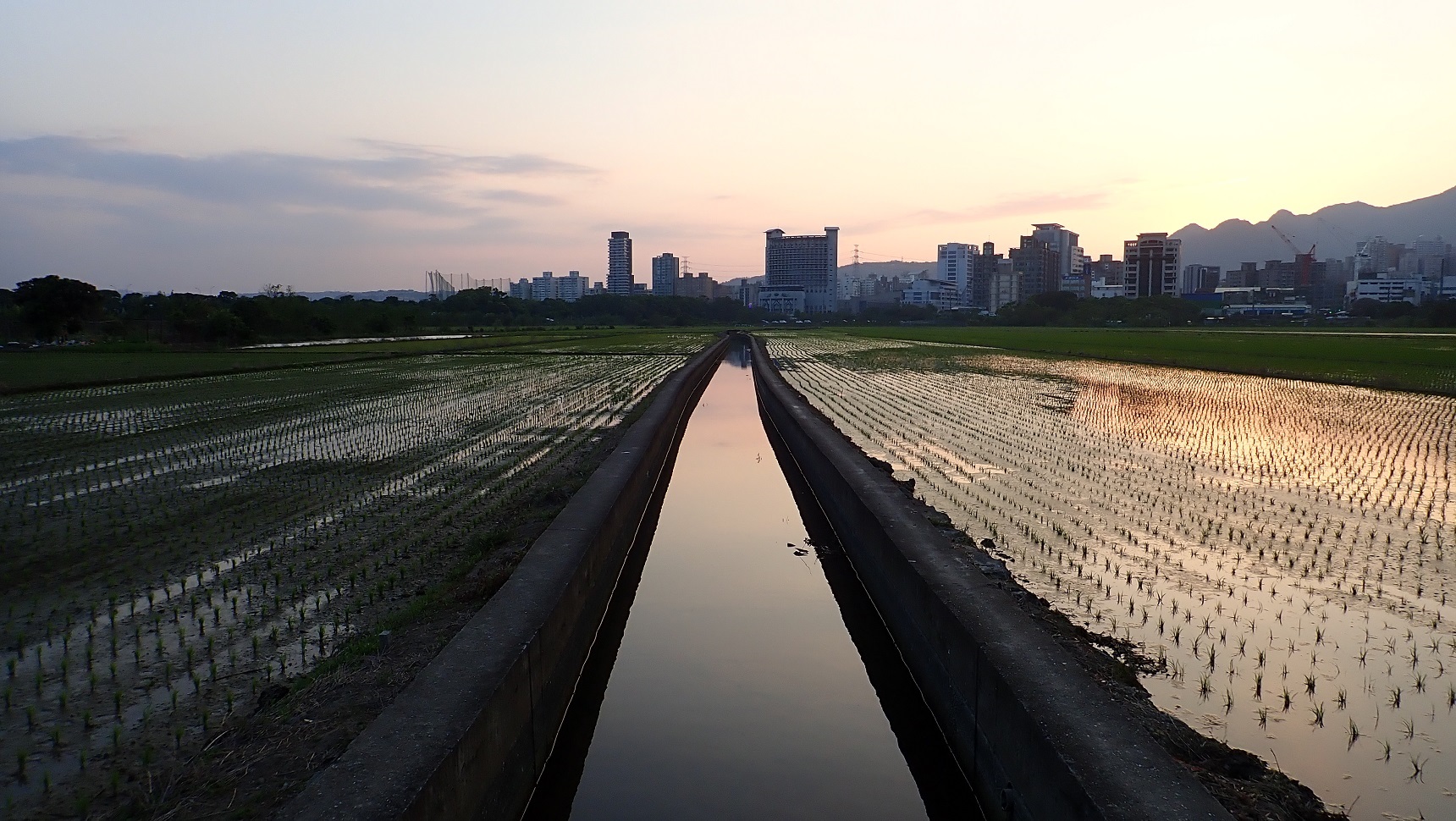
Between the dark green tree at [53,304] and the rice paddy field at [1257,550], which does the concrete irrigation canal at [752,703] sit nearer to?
the rice paddy field at [1257,550]

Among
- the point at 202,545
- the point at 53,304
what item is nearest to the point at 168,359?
the point at 53,304

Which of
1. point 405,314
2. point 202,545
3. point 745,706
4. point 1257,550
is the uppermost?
point 405,314

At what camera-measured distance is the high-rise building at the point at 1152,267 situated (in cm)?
18088

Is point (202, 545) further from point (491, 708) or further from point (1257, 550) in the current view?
point (1257, 550)

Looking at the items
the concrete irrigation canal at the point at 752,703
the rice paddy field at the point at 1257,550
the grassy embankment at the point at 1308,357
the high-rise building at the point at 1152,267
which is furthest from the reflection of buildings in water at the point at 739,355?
the high-rise building at the point at 1152,267

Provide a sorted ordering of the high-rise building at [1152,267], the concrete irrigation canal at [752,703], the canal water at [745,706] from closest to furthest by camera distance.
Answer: the concrete irrigation canal at [752,703]
the canal water at [745,706]
the high-rise building at [1152,267]

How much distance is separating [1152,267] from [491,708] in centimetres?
20103

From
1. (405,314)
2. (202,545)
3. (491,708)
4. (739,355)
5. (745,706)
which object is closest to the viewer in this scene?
(491,708)

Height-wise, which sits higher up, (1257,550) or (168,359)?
(168,359)

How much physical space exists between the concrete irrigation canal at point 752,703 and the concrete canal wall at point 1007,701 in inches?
0.6

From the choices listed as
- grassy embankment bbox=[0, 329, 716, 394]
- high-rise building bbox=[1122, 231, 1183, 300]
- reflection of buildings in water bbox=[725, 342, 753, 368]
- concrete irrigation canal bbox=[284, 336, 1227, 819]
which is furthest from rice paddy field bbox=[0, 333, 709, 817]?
high-rise building bbox=[1122, 231, 1183, 300]

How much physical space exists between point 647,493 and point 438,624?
21.8 feet

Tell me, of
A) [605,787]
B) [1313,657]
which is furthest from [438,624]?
[1313,657]

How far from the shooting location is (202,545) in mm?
7910
